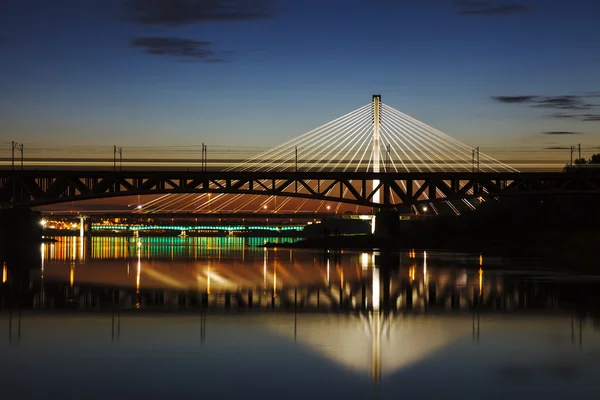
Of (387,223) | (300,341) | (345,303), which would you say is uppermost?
(387,223)

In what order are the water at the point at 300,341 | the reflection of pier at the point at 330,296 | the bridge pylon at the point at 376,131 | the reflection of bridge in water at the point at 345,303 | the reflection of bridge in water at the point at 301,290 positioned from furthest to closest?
1. the bridge pylon at the point at 376,131
2. the reflection of bridge in water at the point at 301,290
3. the reflection of pier at the point at 330,296
4. the reflection of bridge in water at the point at 345,303
5. the water at the point at 300,341

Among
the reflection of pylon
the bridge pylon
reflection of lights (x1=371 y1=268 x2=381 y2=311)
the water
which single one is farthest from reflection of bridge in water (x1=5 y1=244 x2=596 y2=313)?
the bridge pylon

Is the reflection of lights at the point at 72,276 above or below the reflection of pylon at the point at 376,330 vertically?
above

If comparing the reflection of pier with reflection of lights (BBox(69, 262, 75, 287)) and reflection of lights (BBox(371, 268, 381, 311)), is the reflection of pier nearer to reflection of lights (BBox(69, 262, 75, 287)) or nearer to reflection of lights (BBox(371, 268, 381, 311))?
reflection of lights (BBox(371, 268, 381, 311))

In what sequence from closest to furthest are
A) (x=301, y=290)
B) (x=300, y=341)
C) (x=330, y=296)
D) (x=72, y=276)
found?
(x=300, y=341), (x=330, y=296), (x=301, y=290), (x=72, y=276)

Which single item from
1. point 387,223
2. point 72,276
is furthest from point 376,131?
point 72,276

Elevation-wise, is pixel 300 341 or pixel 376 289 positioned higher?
pixel 376 289

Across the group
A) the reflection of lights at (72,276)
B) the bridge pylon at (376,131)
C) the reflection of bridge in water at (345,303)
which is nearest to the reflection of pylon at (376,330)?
the reflection of bridge in water at (345,303)

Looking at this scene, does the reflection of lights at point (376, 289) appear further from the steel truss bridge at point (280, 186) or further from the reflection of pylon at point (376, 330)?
the steel truss bridge at point (280, 186)

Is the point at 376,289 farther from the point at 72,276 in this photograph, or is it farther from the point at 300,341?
the point at 300,341

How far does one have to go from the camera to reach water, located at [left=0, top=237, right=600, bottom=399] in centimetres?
1647

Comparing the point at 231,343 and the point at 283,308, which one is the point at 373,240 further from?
the point at 231,343

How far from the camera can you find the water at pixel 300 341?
1647 centimetres

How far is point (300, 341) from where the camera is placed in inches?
881
